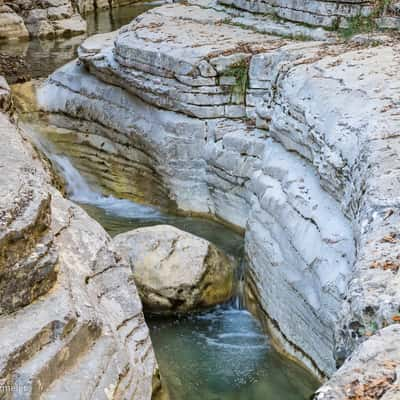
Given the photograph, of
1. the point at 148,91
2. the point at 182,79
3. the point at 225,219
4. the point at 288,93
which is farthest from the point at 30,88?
the point at 288,93

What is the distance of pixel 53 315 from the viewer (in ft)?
14.1

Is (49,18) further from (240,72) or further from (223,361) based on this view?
(223,361)

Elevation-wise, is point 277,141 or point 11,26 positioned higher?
point 277,141

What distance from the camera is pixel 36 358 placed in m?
4.09

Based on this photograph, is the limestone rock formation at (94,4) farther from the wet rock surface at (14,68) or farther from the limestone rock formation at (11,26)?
the wet rock surface at (14,68)

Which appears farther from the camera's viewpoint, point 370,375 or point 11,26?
point 11,26

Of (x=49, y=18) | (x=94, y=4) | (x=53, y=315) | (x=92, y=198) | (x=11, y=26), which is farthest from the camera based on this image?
(x=94, y=4)

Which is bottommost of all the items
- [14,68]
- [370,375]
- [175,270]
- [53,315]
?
[14,68]

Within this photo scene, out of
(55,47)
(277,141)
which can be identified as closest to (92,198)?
(277,141)

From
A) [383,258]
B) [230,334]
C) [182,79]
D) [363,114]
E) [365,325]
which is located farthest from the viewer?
[182,79]

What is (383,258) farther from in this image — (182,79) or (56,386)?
(182,79)

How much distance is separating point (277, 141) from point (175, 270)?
175cm

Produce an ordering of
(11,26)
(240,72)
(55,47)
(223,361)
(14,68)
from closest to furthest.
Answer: (223,361)
(240,72)
(14,68)
(55,47)
(11,26)

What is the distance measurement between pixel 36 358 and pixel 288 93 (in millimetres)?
4009
